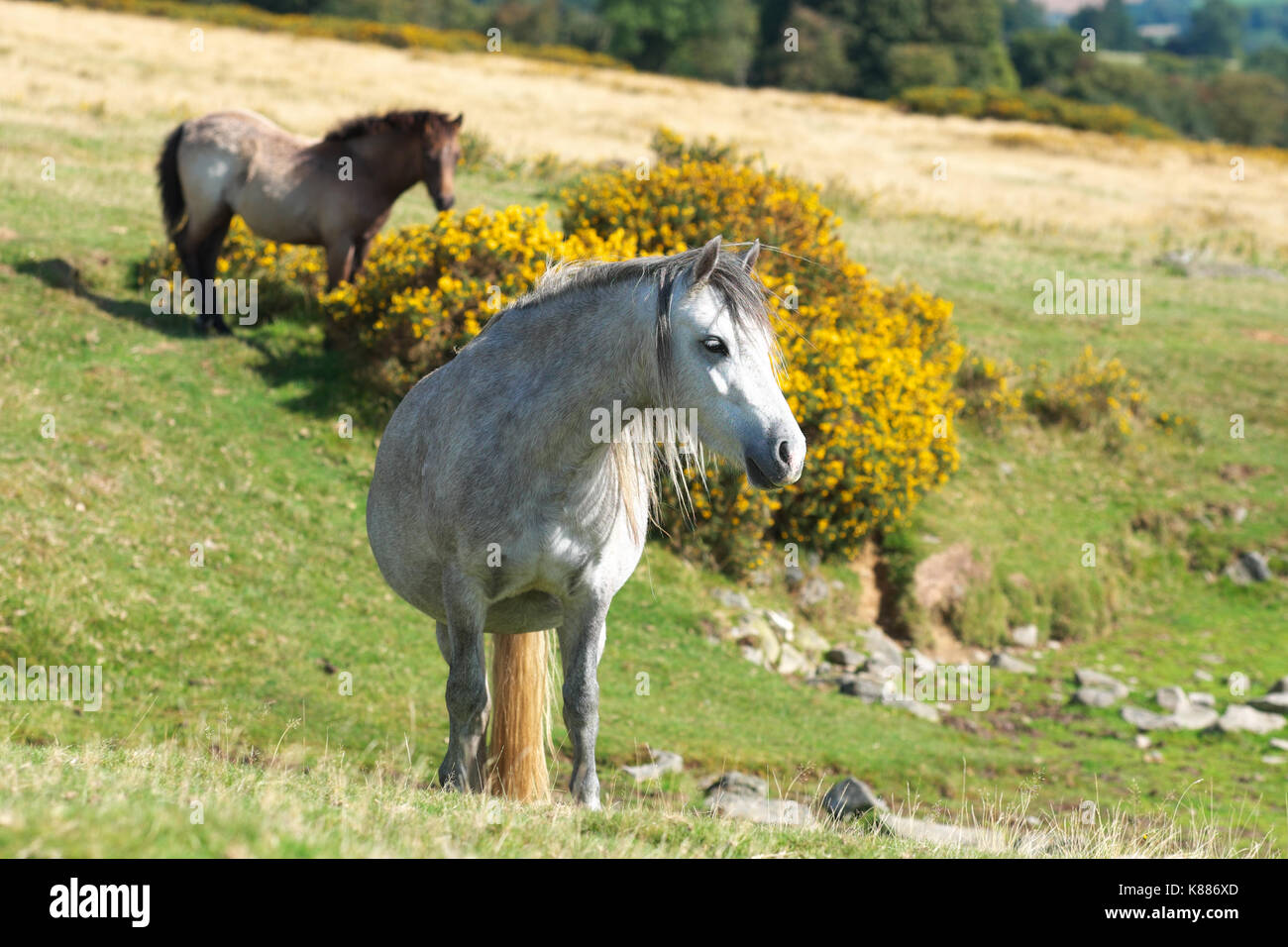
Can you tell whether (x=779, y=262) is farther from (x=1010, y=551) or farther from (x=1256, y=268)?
(x=1256, y=268)

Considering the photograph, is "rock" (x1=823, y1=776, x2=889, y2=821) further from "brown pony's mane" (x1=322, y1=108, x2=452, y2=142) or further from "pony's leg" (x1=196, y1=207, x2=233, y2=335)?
"pony's leg" (x1=196, y1=207, x2=233, y2=335)

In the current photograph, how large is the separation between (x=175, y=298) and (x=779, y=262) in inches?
315

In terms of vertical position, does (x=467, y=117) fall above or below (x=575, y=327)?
above

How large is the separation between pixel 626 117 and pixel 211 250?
30.9 metres

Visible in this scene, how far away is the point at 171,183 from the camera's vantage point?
1582cm

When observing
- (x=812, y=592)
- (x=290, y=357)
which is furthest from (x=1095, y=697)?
(x=290, y=357)

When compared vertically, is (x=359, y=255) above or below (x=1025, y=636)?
above

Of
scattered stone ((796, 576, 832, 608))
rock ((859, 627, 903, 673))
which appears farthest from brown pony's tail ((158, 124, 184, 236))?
rock ((859, 627, 903, 673))

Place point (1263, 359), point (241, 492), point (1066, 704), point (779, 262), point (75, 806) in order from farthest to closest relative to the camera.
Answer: point (1263, 359)
point (779, 262)
point (1066, 704)
point (241, 492)
point (75, 806)

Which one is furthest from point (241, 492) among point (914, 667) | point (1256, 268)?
point (1256, 268)

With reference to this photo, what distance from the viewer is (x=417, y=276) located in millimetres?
15812

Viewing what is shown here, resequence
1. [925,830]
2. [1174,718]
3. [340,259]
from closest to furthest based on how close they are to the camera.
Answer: [925,830] < [1174,718] < [340,259]

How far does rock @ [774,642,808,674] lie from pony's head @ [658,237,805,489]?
29.2ft

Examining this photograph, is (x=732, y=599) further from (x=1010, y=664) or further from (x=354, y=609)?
(x=354, y=609)
